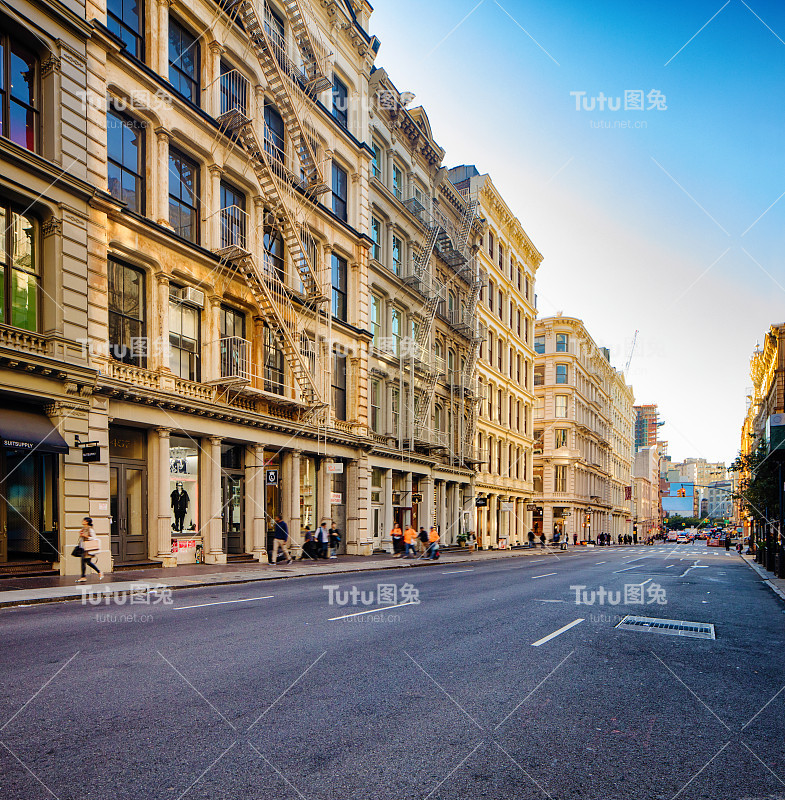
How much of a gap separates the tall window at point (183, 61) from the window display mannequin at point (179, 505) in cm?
1333

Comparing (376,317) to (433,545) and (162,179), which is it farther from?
(162,179)

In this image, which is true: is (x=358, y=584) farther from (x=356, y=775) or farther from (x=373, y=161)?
(x=373, y=161)

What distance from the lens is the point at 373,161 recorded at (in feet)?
119

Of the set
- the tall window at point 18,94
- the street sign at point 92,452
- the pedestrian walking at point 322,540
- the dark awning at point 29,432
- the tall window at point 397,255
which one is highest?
the tall window at point 397,255

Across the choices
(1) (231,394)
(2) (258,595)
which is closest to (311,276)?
(1) (231,394)

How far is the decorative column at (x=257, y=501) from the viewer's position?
956 inches

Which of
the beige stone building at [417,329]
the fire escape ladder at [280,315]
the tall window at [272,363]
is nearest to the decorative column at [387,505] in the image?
the beige stone building at [417,329]

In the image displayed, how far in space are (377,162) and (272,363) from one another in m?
16.3

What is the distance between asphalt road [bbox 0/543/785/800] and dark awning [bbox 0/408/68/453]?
6.17m

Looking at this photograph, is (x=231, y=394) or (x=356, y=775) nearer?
(x=356, y=775)

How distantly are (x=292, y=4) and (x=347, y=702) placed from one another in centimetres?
2876

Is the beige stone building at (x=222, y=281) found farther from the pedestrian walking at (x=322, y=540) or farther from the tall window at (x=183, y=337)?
the pedestrian walking at (x=322, y=540)

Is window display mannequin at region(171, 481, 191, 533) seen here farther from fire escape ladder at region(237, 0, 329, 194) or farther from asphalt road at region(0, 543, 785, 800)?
fire escape ladder at region(237, 0, 329, 194)

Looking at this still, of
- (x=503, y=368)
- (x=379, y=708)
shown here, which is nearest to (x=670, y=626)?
(x=379, y=708)
